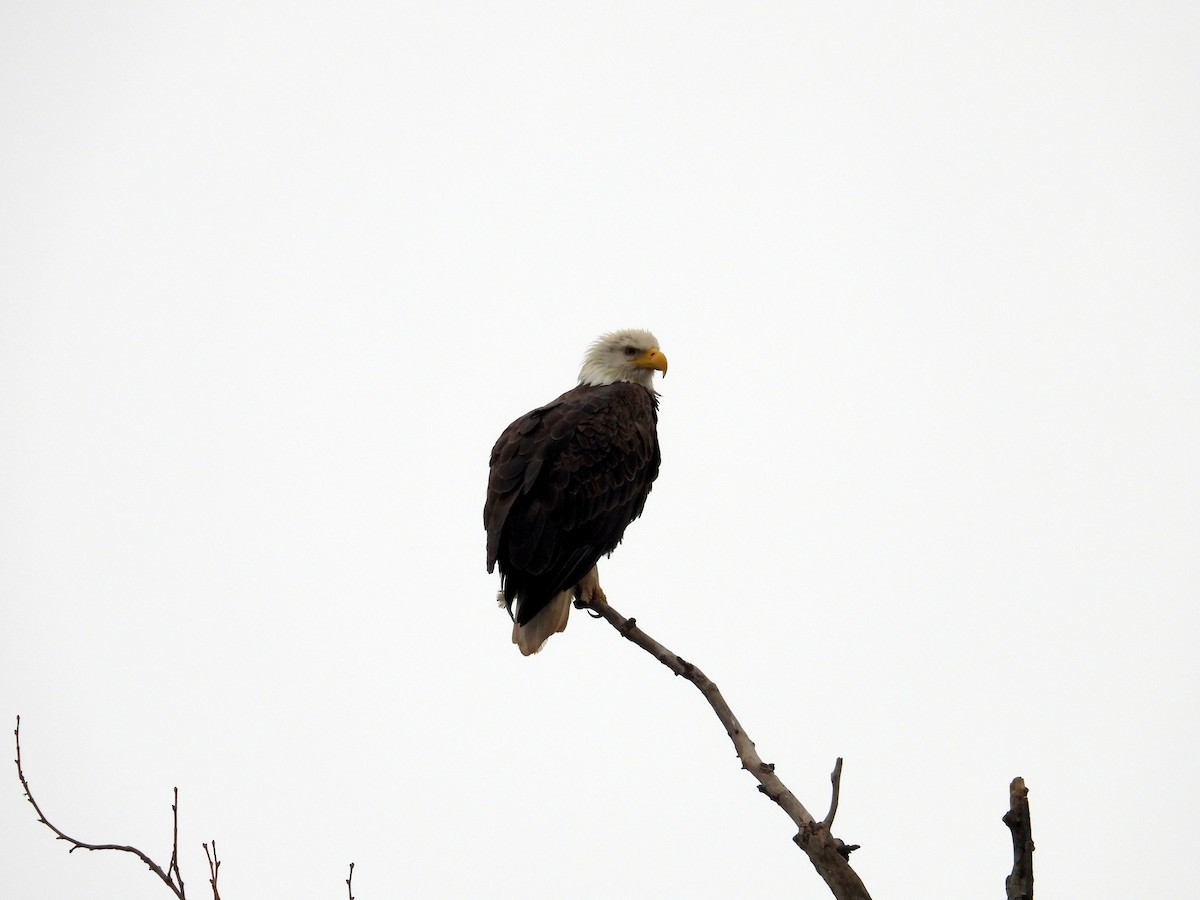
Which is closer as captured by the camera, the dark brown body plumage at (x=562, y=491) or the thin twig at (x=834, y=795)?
the thin twig at (x=834, y=795)

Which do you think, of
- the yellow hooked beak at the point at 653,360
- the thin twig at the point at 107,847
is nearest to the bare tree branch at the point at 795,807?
the thin twig at the point at 107,847

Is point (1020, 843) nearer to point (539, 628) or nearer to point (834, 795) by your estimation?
point (834, 795)

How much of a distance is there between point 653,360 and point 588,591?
175 cm

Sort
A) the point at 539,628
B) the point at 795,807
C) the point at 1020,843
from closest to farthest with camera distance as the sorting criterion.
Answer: the point at 1020,843 → the point at 795,807 → the point at 539,628

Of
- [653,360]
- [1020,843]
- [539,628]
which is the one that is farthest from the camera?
[653,360]

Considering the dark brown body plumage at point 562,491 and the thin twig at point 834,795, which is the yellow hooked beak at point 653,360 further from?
the thin twig at point 834,795

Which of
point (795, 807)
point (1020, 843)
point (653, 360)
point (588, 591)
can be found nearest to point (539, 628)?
point (588, 591)

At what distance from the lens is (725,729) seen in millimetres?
3955

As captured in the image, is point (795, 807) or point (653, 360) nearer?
point (795, 807)

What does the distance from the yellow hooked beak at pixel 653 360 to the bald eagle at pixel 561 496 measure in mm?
457

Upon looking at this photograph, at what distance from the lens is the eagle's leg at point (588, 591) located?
6.44 meters

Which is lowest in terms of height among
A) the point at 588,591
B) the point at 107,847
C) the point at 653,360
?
the point at 107,847

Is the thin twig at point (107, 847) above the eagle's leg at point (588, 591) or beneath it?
beneath

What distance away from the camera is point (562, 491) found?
6.30 meters
